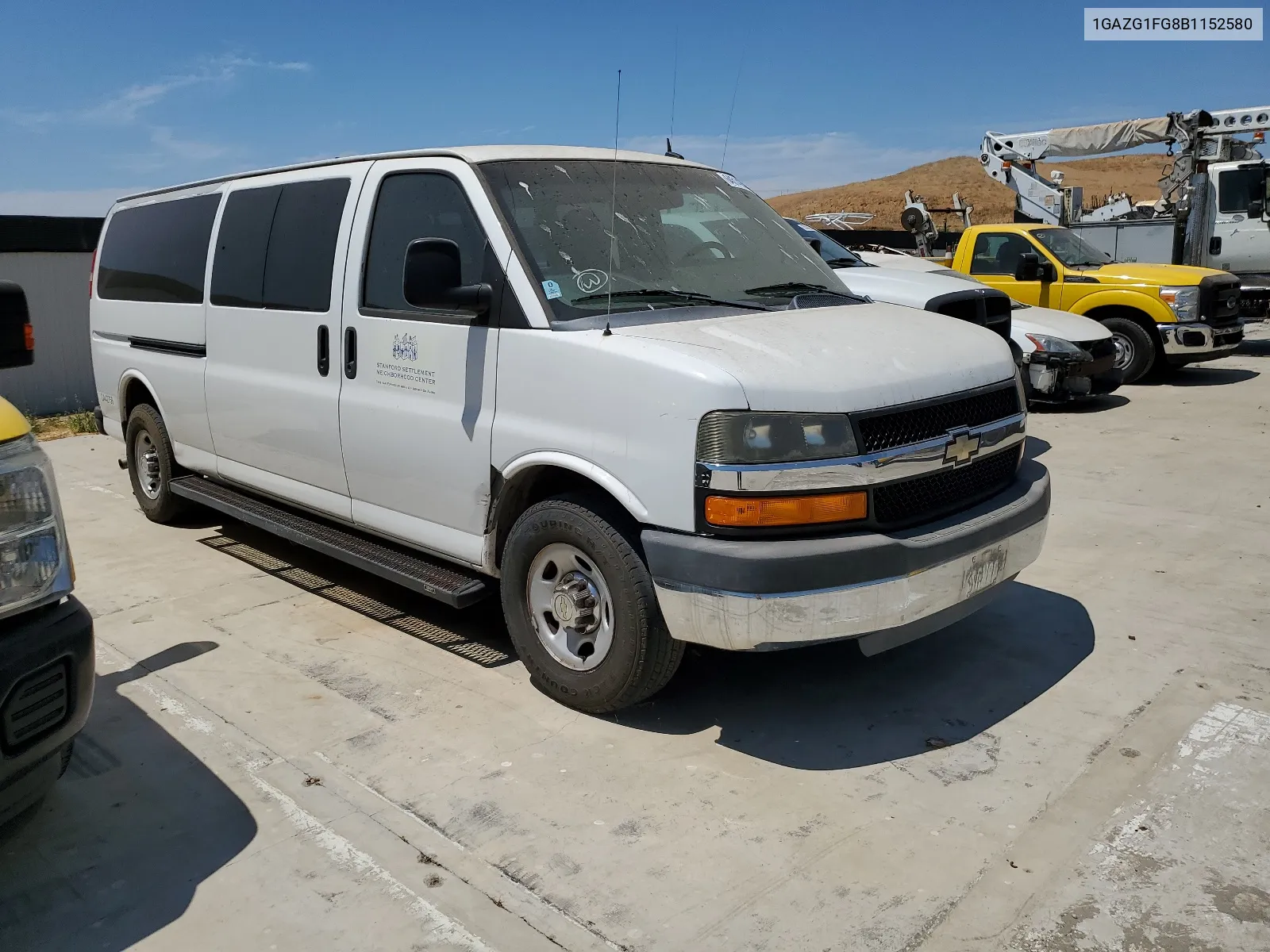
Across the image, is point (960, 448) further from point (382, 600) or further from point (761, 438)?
point (382, 600)

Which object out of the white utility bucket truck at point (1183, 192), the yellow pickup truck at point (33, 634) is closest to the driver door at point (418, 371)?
the yellow pickup truck at point (33, 634)

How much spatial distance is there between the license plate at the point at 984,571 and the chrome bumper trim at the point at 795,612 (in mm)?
198

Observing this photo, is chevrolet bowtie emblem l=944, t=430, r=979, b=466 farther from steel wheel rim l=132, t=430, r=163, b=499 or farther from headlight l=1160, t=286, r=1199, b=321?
headlight l=1160, t=286, r=1199, b=321

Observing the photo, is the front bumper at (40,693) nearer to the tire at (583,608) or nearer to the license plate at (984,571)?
the tire at (583,608)

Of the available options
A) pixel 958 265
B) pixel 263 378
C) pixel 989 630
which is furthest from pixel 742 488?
pixel 958 265

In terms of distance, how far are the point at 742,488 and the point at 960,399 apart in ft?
3.41

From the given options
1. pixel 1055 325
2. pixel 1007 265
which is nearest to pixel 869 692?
pixel 1055 325

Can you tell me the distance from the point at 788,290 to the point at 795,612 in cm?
174

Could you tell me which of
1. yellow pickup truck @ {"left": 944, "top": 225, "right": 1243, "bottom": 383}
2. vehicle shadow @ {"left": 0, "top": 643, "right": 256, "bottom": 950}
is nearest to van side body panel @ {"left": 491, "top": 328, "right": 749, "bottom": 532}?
vehicle shadow @ {"left": 0, "top": 643, "right": 256, "bottom": 950}

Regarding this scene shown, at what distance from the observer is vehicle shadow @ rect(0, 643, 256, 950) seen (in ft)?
9.72

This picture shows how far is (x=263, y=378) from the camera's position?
548 cm

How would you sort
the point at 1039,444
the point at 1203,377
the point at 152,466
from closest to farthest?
the point at 152,466 < the point at 1039,444 < the point at 1203,377

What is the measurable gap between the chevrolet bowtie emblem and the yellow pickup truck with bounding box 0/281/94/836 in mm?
→ 2849

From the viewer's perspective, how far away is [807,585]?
3.45m
